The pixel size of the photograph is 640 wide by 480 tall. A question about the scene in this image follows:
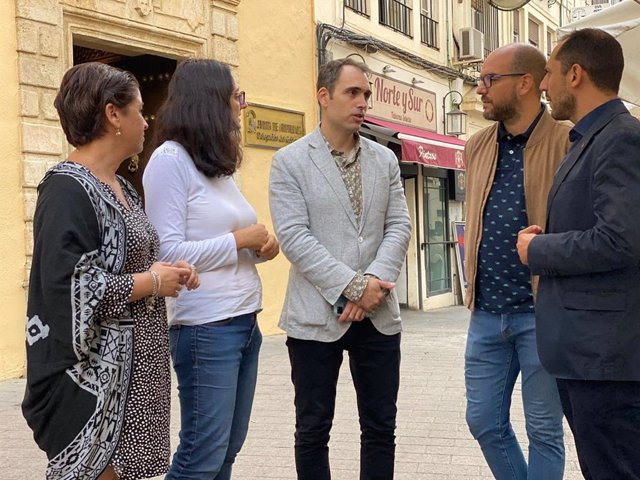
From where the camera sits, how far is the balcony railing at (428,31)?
1476cm

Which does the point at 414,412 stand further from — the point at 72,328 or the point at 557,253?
the point at 72,328

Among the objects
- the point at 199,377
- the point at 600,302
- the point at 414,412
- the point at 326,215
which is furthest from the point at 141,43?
the point at 600,302

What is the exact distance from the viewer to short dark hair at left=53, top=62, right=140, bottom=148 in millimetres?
2406

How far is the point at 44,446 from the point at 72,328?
1.27ft

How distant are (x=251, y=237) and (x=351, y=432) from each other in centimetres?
270

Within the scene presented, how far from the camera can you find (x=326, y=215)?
3.27 meters

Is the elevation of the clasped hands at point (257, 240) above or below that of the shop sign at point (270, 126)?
below

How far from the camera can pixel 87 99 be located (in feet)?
7.89

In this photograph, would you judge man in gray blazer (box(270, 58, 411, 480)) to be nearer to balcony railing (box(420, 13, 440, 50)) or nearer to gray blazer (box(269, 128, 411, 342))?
gray blazer (box(269, 128, 411, 342))

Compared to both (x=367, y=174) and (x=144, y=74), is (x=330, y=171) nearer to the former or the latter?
(x=367, y=174)

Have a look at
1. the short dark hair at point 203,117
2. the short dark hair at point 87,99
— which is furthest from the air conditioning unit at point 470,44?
the short dark hair at point 87,99

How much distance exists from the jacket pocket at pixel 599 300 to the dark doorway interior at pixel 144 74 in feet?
24.1

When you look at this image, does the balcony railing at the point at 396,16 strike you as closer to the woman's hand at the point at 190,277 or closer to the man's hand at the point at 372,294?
the man's hand at the point at 372,294

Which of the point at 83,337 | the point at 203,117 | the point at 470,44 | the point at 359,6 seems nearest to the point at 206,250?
the point at 203,117
